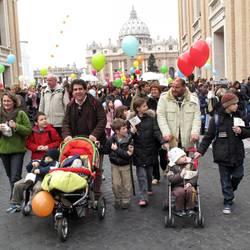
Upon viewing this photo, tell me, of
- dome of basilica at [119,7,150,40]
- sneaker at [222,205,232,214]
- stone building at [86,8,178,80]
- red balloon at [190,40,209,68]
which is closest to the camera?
sneaker at [222,205,232,214]

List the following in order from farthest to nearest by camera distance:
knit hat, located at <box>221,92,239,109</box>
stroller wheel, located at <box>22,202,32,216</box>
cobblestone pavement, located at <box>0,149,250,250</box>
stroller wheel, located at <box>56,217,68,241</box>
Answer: stroller wheel, located at <box>22,202,32,216</box>
knit hat, located at <box>221,92,239,109</box>
stroller wheel, located at <box>56,217,68,241</box>
cobblestone pavement, located at <box>0,149,250,250</box>

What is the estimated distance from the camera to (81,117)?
6113 mm

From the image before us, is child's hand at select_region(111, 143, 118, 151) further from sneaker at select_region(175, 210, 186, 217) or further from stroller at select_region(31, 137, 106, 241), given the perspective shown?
sneaker at select_region(175, 210, 186, 217)

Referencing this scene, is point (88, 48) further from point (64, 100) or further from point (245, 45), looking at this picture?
point (64, 100)

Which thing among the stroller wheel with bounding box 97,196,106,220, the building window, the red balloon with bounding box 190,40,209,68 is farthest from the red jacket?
the building window

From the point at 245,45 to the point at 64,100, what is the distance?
1329cm

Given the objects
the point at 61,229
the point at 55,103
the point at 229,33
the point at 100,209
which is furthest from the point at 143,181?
the point at 229,33

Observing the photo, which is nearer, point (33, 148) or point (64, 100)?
point (33, 148)

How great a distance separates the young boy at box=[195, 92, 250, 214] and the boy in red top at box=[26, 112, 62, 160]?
2214 mm

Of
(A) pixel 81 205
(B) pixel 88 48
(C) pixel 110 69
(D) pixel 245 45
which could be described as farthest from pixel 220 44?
(B) pixel 88 48

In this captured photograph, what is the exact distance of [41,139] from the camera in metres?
6.26

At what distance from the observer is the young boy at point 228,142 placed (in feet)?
18.4

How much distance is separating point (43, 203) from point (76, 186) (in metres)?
0.44

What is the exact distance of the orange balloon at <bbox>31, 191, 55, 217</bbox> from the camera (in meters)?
4.83
